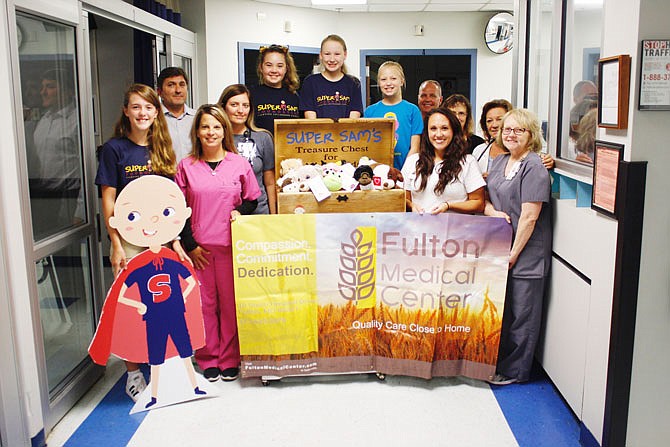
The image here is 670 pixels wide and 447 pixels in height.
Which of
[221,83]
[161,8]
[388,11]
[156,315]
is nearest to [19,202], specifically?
[156,315]

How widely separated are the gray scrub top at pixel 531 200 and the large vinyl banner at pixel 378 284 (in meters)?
0.12

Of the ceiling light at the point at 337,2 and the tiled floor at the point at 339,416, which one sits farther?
the ceiling light at the point at 337,2

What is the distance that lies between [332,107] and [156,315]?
174 cm

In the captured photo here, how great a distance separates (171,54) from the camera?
211 inches

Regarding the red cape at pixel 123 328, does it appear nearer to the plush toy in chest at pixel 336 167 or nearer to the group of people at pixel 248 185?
the group of people at pixel 248 185

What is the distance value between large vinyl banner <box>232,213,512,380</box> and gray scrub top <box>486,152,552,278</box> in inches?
4.5

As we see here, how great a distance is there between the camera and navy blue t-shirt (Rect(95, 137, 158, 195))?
300 centimetres

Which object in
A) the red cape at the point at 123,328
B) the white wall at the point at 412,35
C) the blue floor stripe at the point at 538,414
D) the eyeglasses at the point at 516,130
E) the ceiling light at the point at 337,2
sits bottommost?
the blue floor stripe at the point at 538,414

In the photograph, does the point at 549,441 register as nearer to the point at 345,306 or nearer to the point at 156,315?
the point at 345,306

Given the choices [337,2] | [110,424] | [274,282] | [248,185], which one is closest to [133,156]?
[248,185]

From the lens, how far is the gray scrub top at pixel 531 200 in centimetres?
301

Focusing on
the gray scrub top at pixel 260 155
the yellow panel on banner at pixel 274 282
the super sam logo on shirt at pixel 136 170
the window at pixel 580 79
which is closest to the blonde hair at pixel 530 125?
the window at pixel 580 79

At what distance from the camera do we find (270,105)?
3814mm

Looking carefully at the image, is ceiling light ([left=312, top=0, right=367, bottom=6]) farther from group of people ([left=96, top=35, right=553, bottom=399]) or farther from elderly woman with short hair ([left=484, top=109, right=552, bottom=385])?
elderly woman with short hair ([left=484, top=109, right=552, bottom=385])
